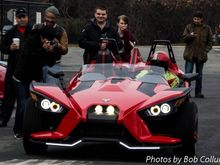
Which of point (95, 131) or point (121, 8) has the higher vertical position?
point (95, 131)

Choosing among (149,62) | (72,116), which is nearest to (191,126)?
(72,116)

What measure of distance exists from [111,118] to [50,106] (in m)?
0.77

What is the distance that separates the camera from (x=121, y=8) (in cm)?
6731

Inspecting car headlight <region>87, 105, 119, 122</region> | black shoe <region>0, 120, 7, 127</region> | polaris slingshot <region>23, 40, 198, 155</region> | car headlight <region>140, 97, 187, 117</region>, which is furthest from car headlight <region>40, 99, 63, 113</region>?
black shoe <region>0, 120, 7, 127</region>

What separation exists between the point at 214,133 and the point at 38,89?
3479 mm

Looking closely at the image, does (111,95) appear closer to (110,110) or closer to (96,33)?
(110,110)

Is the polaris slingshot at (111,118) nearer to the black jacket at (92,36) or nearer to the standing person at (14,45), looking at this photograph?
the standing person at (14,45)

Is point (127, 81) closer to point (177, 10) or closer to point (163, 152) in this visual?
point (163, 152)

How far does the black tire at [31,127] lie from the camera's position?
9.09 metres

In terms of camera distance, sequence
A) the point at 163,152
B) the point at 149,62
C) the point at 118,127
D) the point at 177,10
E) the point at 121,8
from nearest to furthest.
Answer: the point at 118,127
the point at 163,152
the point at 149,62
the point at 177,10
the point at 121,8

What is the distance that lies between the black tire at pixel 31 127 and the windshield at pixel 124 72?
1.05m

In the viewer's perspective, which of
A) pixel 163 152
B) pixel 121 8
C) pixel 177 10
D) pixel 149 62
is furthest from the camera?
pixel 121 8

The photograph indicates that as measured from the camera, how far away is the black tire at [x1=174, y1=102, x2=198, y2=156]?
29.3 feet

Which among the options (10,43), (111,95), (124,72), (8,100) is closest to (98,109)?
(111,95)
